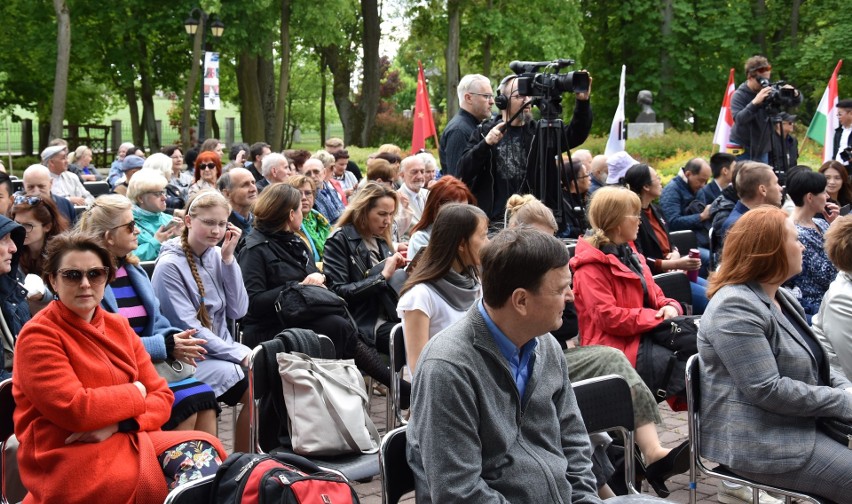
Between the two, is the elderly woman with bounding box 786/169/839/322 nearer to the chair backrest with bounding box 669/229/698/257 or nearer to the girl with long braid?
the chair backrest with bounding box 669/229/698/257

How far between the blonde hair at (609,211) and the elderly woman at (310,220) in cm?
278

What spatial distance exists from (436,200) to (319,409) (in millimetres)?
2336

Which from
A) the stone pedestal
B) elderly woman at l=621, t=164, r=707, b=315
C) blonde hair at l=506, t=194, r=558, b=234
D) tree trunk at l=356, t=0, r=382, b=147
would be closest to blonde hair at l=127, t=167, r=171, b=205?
blonde hair at l=506, t=194, r=558, b=234

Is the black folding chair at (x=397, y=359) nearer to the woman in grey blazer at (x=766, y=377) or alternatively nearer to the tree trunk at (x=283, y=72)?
the woman in grey blazer at (x=766, y=377)

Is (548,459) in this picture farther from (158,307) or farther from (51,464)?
(158,307)

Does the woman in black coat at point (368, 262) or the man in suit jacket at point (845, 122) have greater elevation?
the man in suit jacket at point (845, 122)

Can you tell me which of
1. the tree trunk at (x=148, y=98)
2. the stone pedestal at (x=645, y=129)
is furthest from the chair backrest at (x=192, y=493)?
the tree trunk at (x=148, y=98)

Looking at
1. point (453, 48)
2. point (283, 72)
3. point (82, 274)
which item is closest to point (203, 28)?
point (283, 72)

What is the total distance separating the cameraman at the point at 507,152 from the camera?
7156 millimetres

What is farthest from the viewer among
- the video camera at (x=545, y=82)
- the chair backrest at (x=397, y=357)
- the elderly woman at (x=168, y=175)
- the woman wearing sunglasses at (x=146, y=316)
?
the elderly woman at (x=168, y=175)

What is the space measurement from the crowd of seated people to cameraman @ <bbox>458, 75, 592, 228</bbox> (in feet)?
2.36

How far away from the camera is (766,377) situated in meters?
4.14

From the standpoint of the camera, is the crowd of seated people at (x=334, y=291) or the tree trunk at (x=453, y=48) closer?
the crowd of seated people at (x=334, y=291)

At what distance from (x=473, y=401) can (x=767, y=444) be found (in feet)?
5.58
